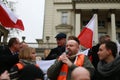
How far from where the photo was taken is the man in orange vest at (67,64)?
5.62 metres

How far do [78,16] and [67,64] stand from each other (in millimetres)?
37393

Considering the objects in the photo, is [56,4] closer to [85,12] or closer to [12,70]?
[85,12]

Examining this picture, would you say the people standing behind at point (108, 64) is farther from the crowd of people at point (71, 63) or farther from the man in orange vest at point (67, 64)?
the man in orange vest at point (67, 64)

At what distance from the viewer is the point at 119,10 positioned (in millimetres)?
43438

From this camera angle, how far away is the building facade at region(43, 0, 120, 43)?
42750mm

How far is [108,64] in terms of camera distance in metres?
5.57

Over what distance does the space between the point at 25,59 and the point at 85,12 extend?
38.7 meters

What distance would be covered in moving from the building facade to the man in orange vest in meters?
36.1

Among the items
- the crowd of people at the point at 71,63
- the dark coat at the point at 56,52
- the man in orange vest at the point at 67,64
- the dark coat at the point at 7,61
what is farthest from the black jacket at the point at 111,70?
the dark coat at the point at 56,52

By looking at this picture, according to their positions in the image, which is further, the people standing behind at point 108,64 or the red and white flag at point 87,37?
the red and white flag at point 87,37

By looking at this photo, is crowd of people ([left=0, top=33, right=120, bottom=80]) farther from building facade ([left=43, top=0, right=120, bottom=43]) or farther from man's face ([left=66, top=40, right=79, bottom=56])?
building facade ([left=43, top=0, right=120, bottom=43])

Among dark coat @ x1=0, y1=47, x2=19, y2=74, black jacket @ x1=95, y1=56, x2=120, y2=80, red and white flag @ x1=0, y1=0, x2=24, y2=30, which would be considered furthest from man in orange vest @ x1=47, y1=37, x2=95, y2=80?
red and white flag @ x1=0, y1=0, x2=24, y2=30

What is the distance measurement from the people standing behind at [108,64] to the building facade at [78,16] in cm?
3612

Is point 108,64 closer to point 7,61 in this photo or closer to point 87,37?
point 7,61
